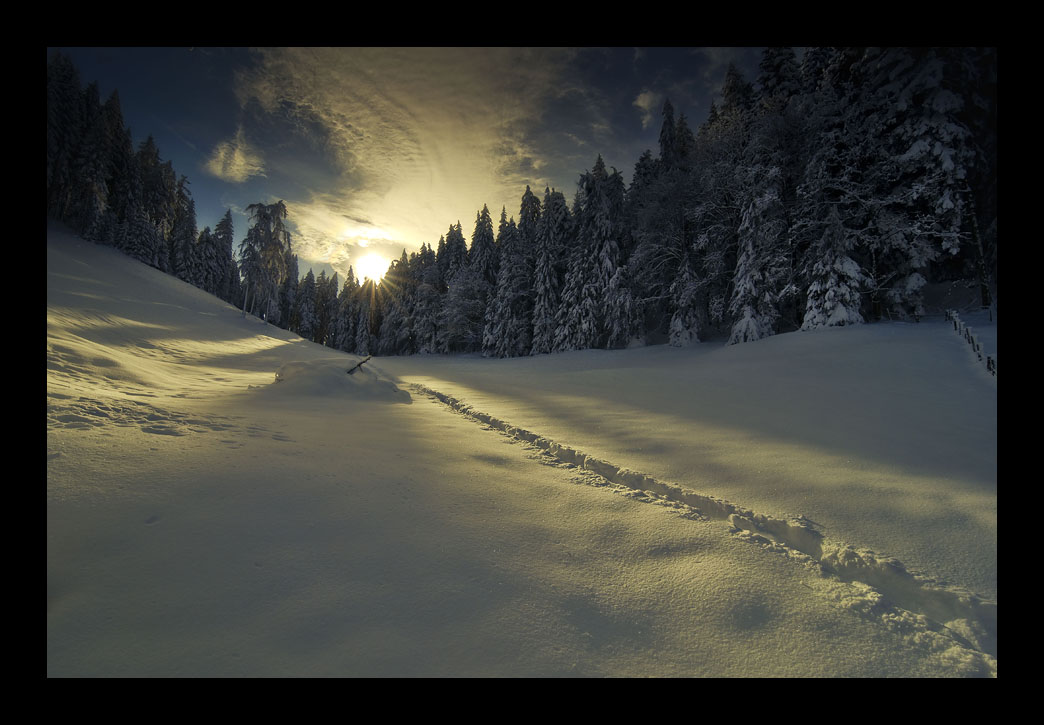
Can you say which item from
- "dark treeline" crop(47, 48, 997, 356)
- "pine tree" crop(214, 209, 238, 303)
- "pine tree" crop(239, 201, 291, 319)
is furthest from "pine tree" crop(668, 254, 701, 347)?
"pine tree" crop(214, 209, 238, 303)

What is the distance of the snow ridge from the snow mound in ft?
23.5

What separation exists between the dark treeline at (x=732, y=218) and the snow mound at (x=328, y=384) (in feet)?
51.6

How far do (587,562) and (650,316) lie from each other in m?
23.9

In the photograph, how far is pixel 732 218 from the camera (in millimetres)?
19703

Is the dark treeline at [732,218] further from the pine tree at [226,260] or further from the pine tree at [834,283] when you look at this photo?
the pine tree at [226,260]

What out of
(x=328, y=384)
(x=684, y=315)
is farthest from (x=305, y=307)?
(x=328, y=384)

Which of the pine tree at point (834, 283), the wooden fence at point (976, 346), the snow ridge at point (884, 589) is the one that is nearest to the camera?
the snow ridge at point (884, 589)

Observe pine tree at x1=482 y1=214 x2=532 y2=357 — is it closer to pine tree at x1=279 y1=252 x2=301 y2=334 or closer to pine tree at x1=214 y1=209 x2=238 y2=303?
pine tree at x1=214 y1=209 x2=238 y2=303

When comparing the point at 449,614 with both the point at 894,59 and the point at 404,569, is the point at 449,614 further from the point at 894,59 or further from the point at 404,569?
the point at 894,59

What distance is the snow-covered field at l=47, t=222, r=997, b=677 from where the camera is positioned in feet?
5.63

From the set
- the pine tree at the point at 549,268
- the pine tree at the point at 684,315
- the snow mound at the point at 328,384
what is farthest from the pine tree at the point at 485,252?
the snow mound at the point at 328,384

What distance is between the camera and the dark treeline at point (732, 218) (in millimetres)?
14250

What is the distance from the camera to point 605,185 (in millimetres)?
28297
